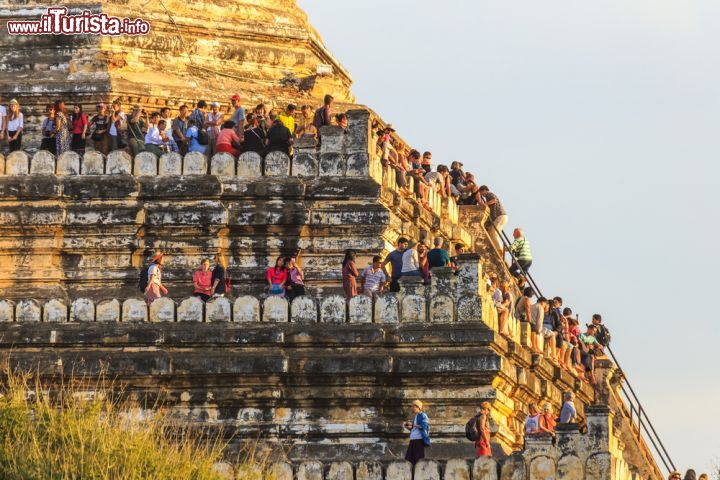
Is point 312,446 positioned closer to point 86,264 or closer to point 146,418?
point 146,418

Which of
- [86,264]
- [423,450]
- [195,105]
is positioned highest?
[195,105]

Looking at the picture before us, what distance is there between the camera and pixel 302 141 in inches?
1601

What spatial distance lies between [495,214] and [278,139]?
737cm

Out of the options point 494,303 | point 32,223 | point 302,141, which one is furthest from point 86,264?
A: point 494,303

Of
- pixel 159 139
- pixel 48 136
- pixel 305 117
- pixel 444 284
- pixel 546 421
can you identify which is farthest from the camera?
pixel 305 117

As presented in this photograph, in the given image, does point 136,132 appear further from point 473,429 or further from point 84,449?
point 84,449

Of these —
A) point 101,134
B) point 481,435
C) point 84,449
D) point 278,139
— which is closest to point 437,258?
point 278,139

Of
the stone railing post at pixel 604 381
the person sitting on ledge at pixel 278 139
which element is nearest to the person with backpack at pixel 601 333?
the stone railing post at pixel 604 381

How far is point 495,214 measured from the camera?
154 ft

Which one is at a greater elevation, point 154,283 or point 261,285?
point 261,285

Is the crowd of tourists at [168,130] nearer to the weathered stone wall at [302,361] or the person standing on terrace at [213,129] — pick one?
the person standing on terrace at [213,129]

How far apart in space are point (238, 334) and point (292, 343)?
2.61 ft

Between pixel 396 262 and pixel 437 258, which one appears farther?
pixel 396 262

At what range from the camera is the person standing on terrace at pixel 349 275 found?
1521 inches
